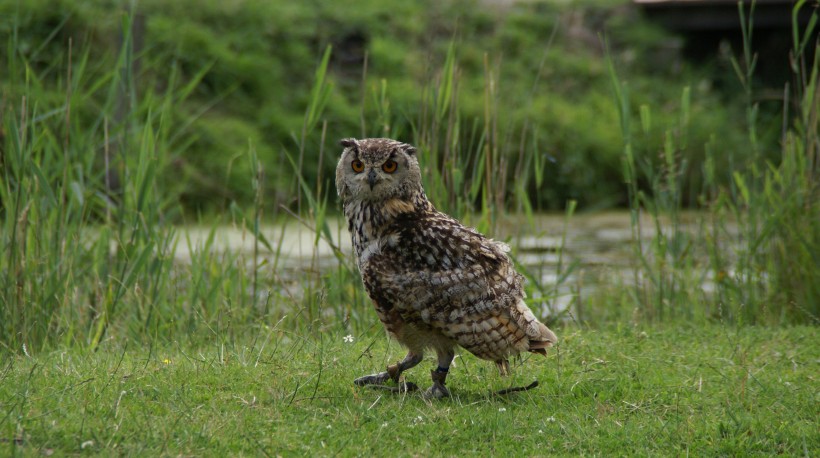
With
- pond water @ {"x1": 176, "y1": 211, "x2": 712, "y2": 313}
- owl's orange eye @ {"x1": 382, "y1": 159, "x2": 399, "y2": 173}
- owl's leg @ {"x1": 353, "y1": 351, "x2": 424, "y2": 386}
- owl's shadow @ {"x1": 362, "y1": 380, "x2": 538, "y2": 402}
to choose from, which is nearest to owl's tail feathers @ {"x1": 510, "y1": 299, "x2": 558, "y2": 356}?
owl's shadow @ {"x1": 362, "y1": 380, "x2": 538, "y2": 402}

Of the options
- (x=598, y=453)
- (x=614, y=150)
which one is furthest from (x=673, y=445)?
(x=614, y=150)

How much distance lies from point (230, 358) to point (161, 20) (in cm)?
810

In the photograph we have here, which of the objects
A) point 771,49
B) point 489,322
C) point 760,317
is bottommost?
point 760,317

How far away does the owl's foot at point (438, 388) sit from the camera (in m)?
4.37

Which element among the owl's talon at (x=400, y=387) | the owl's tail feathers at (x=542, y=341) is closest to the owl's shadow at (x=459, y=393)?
the owl's talon at (x=400, y=387)

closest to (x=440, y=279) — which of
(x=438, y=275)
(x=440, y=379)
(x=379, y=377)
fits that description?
(x=438, y=275)

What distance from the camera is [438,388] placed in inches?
173

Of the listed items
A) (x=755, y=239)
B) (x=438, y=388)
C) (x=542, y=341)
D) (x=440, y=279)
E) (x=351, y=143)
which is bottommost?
(x=438, y=388)

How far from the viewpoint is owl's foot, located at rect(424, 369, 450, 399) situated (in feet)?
14.3

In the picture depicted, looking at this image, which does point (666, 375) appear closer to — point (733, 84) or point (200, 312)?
point (200, 312)

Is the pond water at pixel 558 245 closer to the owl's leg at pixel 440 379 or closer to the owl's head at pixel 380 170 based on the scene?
the owl's head at pixel 380 170

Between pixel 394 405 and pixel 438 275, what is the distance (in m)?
0.57

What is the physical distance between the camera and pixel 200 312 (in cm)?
576

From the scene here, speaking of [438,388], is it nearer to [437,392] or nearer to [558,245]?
[437,392]
